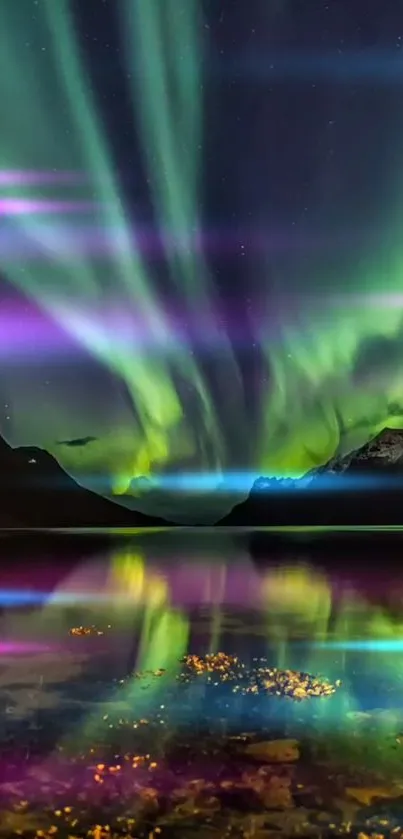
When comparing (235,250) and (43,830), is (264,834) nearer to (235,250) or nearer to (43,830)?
(43,830)

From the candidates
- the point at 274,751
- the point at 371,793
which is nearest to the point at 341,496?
the point at 274,751

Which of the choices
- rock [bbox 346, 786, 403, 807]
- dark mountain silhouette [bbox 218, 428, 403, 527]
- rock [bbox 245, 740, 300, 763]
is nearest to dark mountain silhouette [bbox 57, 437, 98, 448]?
dark mountain silhouette [bbox 218, 428, 403, 527]

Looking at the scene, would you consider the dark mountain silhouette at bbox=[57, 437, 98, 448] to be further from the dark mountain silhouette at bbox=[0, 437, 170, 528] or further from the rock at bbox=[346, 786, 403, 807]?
the rock at bbox=[346, 786, 403, 807]

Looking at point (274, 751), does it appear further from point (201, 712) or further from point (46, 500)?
point (46, 500)

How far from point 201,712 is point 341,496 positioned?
7.59 metres

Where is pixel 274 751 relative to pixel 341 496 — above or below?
above

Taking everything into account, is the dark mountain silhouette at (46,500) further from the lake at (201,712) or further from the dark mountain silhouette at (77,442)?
the lake at (201,712)

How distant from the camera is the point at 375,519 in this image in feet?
29.8

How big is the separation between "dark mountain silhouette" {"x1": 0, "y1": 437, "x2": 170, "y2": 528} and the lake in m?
5.30

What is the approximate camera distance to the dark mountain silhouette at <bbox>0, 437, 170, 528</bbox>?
28.0ft

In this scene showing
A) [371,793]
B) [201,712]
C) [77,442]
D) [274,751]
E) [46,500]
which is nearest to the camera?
[371,793]

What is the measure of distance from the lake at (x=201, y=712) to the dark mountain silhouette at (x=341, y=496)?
519cm

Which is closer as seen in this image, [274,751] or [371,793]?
[371,793]

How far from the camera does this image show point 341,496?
29.1ft
